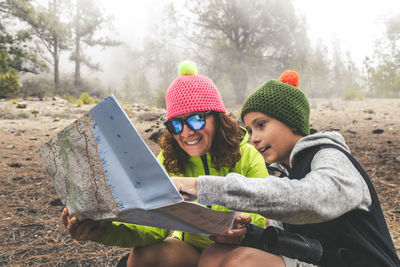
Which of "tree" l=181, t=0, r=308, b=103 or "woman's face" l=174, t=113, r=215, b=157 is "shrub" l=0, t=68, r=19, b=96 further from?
"woman's face" l=174, t=113, r=215, b=157

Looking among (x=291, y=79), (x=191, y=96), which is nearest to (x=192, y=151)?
(x=191, y=96)

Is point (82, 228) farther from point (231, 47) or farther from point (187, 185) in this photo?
point (231, 47)

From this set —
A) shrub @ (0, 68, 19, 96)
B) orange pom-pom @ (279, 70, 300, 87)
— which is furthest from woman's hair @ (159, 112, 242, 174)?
shrub @ (0, 68, 19, 96)

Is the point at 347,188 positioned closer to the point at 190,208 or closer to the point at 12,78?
the point at 190,208

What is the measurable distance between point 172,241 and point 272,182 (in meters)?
0.74

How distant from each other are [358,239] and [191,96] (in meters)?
0.80

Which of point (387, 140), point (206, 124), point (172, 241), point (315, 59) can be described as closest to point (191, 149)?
point (206, 124)

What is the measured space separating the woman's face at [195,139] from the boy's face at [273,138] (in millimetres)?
251

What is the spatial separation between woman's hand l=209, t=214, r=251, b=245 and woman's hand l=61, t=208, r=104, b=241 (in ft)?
1.30

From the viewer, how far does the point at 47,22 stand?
12828 mm

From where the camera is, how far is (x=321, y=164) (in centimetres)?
72

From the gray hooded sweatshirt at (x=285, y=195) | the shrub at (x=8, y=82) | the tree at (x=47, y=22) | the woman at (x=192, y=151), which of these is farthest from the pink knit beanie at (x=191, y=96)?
the tree at (x=47, y=22)

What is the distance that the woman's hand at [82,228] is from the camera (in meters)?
0.84

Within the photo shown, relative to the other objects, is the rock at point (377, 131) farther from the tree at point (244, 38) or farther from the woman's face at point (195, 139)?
the tree at point (244, 38)
